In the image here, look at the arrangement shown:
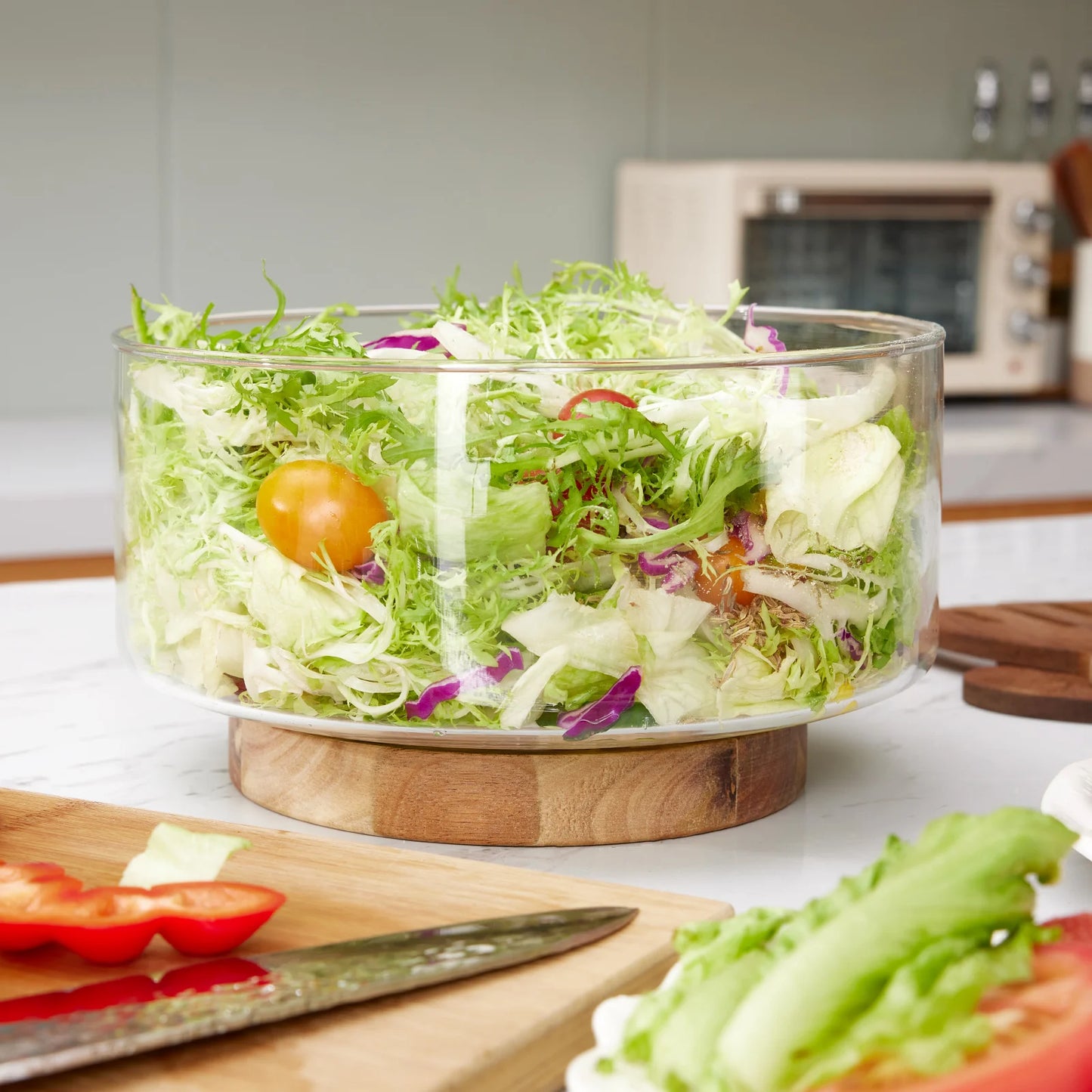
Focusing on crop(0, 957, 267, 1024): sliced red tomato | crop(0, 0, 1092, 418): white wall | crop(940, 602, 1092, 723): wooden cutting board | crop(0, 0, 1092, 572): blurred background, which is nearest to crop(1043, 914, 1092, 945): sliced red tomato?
crop(0, 957, 267, 1024): sliced red tomato

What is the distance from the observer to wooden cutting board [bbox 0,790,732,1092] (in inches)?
19.2

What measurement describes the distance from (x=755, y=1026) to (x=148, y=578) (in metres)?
0.49

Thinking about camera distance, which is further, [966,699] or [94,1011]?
[966,699]

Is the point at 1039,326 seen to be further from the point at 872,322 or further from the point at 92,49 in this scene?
the point at 872,322

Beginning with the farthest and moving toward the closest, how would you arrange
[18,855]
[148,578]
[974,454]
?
[974,454], [148,578], [18,855]

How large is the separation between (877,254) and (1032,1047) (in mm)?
2477

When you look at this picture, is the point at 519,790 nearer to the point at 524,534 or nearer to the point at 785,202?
the point at 524,534

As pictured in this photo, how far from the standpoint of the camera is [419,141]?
9.20 ft

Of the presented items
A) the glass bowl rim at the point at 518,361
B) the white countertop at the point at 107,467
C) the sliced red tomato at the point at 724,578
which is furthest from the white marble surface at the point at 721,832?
the white countertop at the point at 107,467

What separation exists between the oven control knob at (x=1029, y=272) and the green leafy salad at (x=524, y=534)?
2174 millimetres

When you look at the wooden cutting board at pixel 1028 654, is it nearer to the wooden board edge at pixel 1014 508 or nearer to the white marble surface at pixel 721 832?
the white marble surface at pixel 721 832

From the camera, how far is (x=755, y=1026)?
15.6 inches

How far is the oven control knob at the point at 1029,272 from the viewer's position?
2.80 metres

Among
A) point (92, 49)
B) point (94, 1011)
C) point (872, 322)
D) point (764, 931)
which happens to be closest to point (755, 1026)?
point (764, 931)
